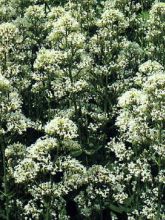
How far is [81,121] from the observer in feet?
54.4

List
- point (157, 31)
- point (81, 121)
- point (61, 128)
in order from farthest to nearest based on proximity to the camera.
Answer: point (157, 31) < point (81, 121) < point (61, 128)

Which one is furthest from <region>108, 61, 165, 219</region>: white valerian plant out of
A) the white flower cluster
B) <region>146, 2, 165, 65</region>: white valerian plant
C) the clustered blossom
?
<region>146, 2, 165, 65</region>: white valerian plant

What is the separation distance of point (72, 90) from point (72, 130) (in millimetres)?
4284

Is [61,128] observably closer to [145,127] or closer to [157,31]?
[145,127]

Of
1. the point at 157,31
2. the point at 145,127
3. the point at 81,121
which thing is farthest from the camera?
the point at 157,31

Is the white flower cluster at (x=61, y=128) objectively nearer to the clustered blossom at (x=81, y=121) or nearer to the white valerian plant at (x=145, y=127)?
the clustered blossom at (x=81, y=121)

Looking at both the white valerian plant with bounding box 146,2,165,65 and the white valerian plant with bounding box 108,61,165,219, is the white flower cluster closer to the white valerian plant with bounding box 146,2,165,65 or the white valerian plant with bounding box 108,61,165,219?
the white valerian plant with bounding box 108,61,165,219

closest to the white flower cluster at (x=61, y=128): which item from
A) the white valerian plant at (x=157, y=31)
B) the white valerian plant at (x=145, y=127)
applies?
the white valerian plant at (x=145, y=127)

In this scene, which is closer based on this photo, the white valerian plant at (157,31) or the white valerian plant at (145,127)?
the white valerian plant at (145,127)

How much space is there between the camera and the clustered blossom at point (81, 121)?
12320 mm

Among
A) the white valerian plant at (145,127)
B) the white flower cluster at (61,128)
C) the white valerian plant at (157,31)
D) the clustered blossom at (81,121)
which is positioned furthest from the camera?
the white valerian plant at (157,31)

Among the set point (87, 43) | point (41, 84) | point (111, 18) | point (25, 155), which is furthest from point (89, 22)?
point (25, 155)

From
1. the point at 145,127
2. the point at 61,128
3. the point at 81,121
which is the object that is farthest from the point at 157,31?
the point at 61,128

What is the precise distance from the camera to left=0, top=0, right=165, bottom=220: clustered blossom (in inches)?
485
